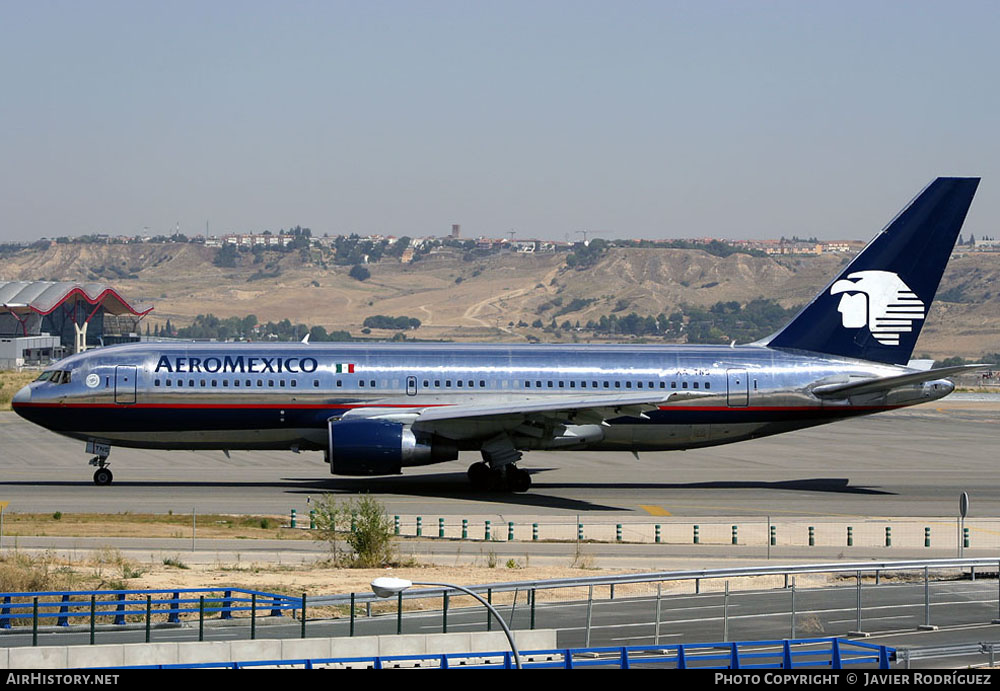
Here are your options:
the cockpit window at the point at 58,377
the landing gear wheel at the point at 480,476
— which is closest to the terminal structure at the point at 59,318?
the cockpit window at the point at 58,377

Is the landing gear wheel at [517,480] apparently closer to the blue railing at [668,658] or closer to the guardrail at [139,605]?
the guardrail at [139,605]

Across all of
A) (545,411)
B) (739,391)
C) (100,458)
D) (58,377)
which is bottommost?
(100,458)

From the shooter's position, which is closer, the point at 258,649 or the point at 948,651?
the point at 948,651

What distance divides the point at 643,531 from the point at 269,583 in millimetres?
13588

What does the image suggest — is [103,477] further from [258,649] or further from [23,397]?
[258,649]

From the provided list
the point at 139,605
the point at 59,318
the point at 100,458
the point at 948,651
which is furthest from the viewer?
the point at 59,318

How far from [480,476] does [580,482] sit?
5166 mm

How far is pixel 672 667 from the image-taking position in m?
21.2

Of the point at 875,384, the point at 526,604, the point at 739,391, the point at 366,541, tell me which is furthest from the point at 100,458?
the point at 875,384

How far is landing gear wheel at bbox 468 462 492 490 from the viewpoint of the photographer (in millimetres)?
46781

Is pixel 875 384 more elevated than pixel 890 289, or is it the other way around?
pixel 890 289

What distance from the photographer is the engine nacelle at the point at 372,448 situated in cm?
4369

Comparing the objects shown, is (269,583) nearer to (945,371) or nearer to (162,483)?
(162,483)

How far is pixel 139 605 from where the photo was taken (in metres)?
24.1
